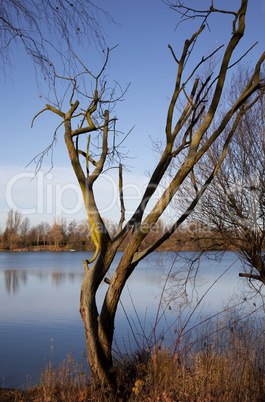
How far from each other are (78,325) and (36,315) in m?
2.24

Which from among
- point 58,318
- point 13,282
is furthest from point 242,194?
point 13,282

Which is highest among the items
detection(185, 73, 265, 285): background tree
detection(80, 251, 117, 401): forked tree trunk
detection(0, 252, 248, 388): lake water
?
detection(185, 73, 265, 285): background tree

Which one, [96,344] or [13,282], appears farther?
[13,282]

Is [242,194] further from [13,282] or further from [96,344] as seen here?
[13,282]

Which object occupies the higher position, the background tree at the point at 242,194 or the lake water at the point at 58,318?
the background tree at the point at 242,194

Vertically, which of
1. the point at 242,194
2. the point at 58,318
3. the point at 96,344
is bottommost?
the point at 58,318

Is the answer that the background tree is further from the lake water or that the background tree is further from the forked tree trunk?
the forked tree trunk

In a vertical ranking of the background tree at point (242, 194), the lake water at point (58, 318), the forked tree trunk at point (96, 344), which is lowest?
the lake water at point (58, 318)

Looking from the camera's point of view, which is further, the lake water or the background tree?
the background tree

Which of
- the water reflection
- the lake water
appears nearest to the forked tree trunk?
the lake water

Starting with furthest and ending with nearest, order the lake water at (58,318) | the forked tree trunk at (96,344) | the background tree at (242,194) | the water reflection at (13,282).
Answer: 1. the water reflection at (13,282)
2. the background tree at (242,194)
3. the lake water at (58,318)
4. the forked tree trunk at (96,344)

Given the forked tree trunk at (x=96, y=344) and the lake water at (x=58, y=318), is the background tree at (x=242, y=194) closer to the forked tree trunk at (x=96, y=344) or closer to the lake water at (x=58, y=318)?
the lake water at (x=58, y=318)

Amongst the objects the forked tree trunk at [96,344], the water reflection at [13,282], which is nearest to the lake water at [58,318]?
the water reflection at [13,282]

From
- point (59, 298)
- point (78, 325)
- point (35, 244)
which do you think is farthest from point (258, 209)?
point (35, 244)
